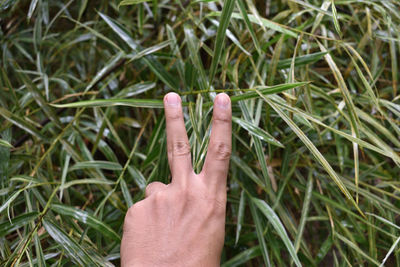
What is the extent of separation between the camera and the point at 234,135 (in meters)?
0.86

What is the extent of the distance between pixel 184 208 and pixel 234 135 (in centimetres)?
28

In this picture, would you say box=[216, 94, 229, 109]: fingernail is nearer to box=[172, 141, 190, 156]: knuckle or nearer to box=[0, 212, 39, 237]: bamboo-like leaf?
box=[172, 141, 190, 156]: knuckle

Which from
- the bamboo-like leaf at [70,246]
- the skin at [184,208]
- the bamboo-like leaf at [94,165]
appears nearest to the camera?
the skin at [184,208]

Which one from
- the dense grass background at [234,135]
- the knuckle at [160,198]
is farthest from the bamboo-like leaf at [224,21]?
the knuckle at [160,198]

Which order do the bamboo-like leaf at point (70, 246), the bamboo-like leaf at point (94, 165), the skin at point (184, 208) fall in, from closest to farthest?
the skin at point (184, 208) < the bamboo-like leaf at point (70, 246) < the bamboo-like leaf at point (94, 165)

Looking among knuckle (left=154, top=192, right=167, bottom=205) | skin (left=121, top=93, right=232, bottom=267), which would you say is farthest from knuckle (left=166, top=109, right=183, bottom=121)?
knuckle (left=154, top=192, right=167, bottom=205)

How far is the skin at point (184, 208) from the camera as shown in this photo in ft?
1.98

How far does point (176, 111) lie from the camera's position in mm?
619

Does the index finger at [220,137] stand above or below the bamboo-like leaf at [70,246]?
above

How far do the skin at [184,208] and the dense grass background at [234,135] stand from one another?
0.06 metres

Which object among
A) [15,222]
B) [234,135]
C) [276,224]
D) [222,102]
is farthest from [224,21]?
[15,222]

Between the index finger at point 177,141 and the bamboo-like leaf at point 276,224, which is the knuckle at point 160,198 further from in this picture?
the bamboo-like leaf at point 276,224

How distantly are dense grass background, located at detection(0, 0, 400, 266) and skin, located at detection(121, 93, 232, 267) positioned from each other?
0.21ft

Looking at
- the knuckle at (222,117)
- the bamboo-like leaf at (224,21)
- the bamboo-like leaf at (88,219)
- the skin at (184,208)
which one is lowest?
the bamboo-like leaf at (88,219)
